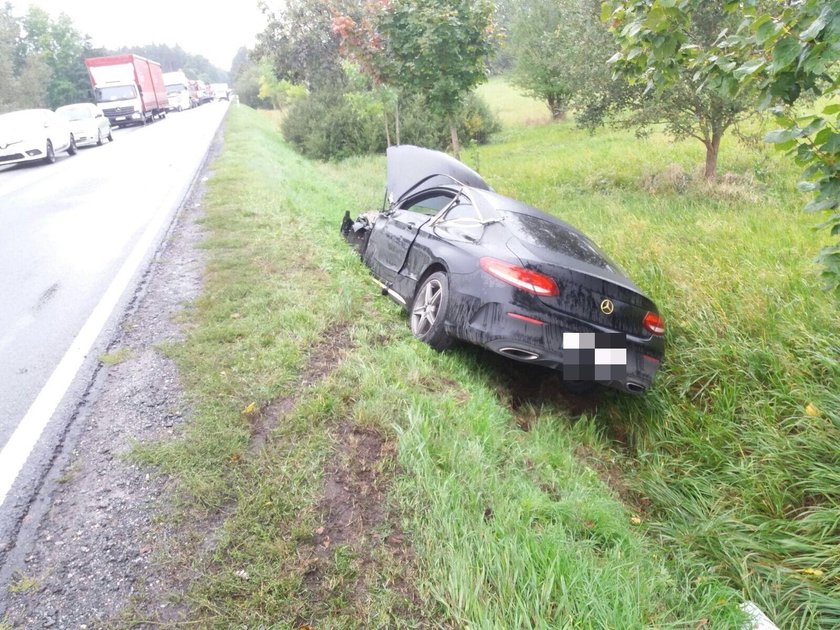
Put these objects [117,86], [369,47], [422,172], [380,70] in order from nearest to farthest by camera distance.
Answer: [422,172] → [369,47] → [380,70] → [117,86]

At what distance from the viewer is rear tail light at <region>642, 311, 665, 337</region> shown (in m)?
3.91

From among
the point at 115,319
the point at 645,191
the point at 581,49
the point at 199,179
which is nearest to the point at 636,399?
the point at 115,319

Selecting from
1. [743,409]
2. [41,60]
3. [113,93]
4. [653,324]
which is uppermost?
[41,60]

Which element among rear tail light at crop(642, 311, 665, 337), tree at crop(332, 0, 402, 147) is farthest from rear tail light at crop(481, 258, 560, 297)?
tree at crop(332, 0, 402, 147)

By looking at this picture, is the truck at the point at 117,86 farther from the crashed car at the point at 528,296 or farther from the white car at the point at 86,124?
the crashed car at the point at 528,296

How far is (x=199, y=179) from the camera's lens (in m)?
12.0

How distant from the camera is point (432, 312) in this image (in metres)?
4.31

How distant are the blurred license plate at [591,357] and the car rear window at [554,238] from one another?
638 mm

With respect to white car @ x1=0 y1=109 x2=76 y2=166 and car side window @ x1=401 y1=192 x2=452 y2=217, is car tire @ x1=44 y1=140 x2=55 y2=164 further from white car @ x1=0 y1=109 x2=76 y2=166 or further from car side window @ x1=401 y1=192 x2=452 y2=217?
car side window @ x1=401 y1=192 x2=452 y2=217

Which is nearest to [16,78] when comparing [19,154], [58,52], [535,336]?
[58,52]

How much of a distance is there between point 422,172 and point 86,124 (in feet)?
60.9

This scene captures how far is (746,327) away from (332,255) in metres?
4.21

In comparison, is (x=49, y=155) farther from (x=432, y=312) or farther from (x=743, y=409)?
(x=743, y=409)

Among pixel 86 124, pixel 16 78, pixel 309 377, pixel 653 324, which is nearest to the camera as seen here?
pixel 309 377
